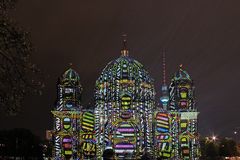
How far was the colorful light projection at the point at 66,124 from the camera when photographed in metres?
78.8

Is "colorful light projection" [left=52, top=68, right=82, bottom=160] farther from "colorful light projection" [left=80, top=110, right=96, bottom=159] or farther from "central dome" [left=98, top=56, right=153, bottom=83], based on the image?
"central dome" [left=98, top=56, right=153, bottom=83]

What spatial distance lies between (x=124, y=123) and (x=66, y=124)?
986cm

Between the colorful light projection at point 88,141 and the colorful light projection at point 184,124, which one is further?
the colorful light projection at point 184,124

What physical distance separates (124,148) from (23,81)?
66815mm

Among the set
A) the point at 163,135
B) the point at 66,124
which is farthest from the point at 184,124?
the point at 66,124

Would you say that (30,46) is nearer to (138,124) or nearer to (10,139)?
(138,124)

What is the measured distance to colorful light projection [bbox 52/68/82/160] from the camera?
78812 millimetres

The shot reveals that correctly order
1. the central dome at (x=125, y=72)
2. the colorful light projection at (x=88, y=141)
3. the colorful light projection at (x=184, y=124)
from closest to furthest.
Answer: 1. the colorful light projection at (x=88, y=141)
2. the colorful light projection at (x=184, y=124)
3. the central dome at (x=125, y=72)

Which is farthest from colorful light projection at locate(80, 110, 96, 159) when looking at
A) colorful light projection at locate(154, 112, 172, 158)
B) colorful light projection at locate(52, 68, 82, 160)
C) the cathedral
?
colorful light projection at locate(154, 112, 172, 158)

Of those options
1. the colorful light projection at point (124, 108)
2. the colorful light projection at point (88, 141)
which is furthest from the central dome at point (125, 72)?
the colorful light projection at point (88, 141)

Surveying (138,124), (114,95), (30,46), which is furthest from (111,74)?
(30,46)

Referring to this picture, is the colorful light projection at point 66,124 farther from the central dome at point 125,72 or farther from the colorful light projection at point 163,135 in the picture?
the colorful light projection at point 163,135

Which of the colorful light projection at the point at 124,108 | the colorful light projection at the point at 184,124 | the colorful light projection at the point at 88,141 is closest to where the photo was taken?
the colorful light projection at the point at 124,108

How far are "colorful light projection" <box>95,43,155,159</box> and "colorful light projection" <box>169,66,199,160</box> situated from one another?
450cm
